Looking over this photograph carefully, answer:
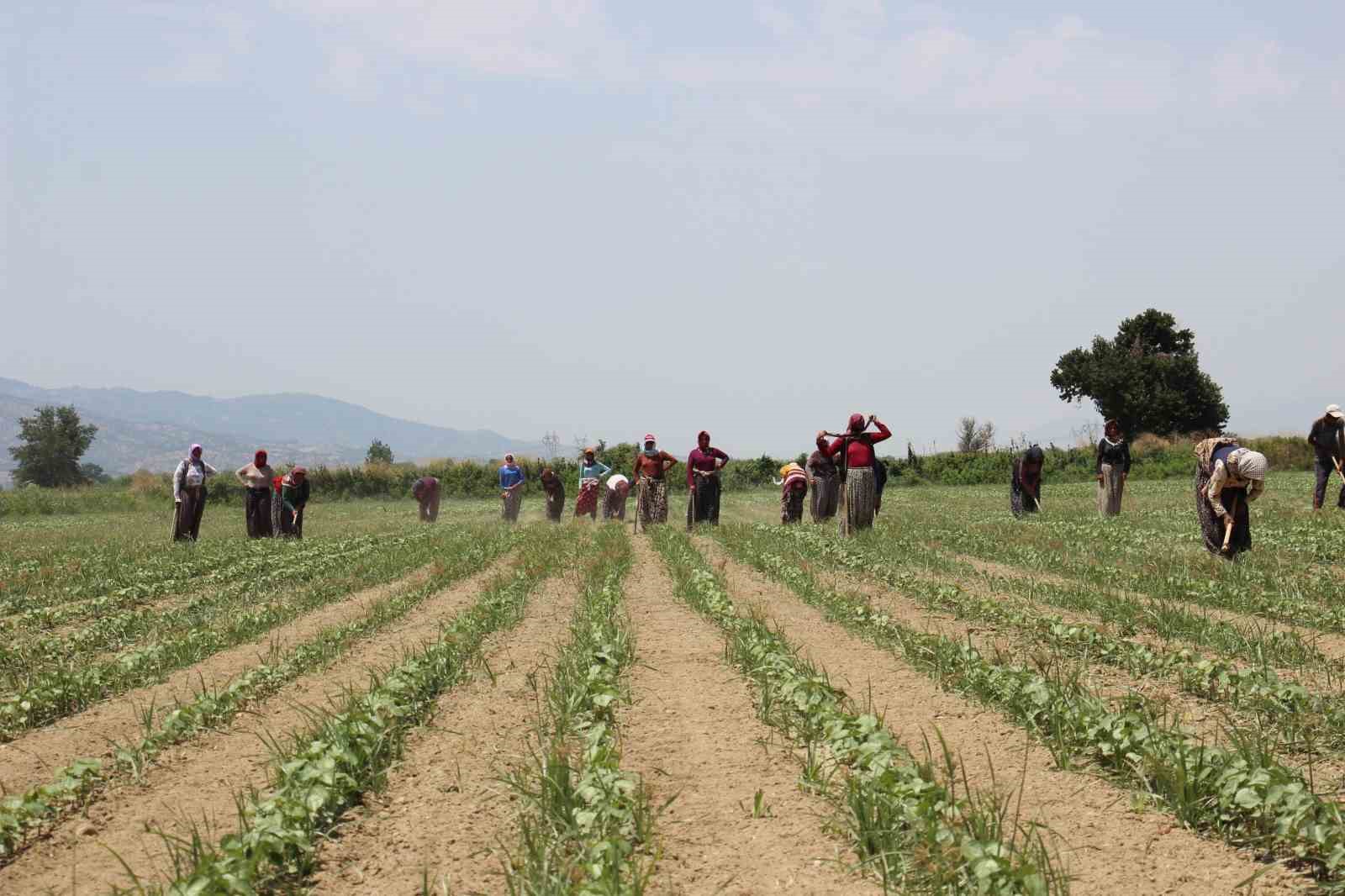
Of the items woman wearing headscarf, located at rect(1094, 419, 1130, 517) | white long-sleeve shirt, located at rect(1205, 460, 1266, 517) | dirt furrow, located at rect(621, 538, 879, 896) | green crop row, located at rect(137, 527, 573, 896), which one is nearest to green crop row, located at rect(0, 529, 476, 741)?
green crop row, located at rect(137, 527, 573, 896)

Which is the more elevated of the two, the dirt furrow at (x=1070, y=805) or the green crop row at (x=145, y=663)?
the dirt furrow at (x=1070, y=805)

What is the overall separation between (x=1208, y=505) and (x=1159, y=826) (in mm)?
9261

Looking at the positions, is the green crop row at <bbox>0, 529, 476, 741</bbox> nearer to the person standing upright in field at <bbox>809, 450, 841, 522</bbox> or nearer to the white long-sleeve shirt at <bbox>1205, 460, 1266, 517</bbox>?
the white long-sleeve shirt at <bbox>1205, 460, 1266, 517</bbox>

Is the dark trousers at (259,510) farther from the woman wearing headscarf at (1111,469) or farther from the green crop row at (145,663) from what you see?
the woman wearing headscarf at (1111,469)

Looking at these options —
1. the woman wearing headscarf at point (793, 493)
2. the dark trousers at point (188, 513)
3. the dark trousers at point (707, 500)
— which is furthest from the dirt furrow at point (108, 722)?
the woman wearing headscarf at point (793, 493)

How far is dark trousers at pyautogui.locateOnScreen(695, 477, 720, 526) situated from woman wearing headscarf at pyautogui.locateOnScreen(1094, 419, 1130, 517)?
23.1 feet

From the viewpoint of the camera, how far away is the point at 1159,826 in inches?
171

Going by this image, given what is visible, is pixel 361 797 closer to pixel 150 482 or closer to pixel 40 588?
pixel 40 588

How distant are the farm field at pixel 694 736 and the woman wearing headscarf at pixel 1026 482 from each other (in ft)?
31.4

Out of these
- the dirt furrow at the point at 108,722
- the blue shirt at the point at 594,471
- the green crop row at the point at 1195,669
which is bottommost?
the dirt furrow at the point at 108,722

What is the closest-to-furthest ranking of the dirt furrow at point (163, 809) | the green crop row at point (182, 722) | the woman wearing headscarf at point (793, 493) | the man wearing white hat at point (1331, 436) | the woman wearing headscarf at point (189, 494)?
the dirt furrow at point (163, 809) → the green crop row at point (182, 722) → the man wearing white hat at point (1331, 436) → the woman wearing headscarf at point (189, 494) → the woman wearing headscarf at point (793, 493)

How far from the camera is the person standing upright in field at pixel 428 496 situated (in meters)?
31.0

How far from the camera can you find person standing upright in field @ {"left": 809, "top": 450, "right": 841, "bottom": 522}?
2119cm

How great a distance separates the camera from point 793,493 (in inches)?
894
